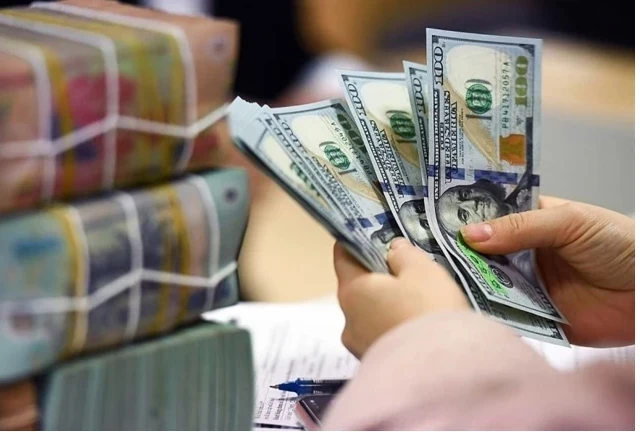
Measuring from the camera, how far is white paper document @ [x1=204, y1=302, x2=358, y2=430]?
65 cm

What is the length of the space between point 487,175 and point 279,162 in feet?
0.76

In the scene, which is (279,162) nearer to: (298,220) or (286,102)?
(298,220)

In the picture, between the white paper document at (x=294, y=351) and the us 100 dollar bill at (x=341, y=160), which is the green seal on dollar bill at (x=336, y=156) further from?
the white paper document at (x=294, y=351)

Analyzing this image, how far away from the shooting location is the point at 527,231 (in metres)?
0.74

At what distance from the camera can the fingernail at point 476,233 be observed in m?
0.72

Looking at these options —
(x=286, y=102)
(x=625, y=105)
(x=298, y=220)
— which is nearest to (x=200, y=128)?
(x=298, y=220)

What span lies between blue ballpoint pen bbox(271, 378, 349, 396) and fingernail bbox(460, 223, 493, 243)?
0.51 feet

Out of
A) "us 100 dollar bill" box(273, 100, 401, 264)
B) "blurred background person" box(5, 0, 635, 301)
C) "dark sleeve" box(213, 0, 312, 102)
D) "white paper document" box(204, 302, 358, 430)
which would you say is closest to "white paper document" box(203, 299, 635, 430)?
"white paper document" box(204, 302, 358, 430)

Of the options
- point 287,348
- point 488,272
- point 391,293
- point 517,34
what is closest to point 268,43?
point 517,34

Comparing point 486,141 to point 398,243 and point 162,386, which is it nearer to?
point 398,243

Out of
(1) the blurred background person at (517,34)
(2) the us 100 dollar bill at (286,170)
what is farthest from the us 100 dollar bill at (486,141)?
(1) the blurred background person at (517,34)

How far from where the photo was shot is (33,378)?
50 cm

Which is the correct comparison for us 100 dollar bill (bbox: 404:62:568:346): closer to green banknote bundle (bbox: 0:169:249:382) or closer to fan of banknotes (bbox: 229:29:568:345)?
fan of banknotes (bbox: 229:29:568:345)

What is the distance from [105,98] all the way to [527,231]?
0.40 m
